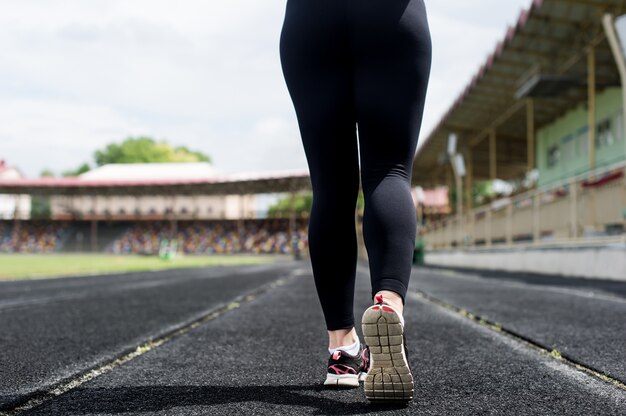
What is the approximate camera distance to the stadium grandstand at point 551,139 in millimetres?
9484

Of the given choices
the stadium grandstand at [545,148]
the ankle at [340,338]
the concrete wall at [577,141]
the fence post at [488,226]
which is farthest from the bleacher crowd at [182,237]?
the ankle at [340,338]

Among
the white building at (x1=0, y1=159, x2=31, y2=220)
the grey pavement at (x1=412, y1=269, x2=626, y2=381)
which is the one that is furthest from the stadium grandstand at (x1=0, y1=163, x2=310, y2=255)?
the grey pavement at (x1=412, y1=269, x2=626, y2=381)

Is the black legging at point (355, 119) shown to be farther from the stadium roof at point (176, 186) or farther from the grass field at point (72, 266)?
the stadium roof at point (176, 186)

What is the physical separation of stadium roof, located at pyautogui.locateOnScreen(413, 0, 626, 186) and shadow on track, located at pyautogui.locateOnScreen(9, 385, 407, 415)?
1267 centimetres

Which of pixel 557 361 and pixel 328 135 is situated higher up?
pixel 328 135

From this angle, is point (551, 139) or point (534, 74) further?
point (551, 139)

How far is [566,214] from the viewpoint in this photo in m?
10.5

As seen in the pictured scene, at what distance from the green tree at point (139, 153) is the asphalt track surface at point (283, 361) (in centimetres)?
8858

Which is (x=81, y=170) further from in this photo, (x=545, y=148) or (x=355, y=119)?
(x=355, y=119)

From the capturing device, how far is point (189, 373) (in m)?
2.29

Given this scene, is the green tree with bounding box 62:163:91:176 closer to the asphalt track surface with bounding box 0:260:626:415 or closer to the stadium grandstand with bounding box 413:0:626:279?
the stadium grandstand with bounding box 413:0:626:279

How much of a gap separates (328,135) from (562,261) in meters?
10.0

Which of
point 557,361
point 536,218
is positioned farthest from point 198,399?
point 536,218

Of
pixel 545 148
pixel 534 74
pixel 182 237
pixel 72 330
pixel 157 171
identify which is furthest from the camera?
pixel 157 171
